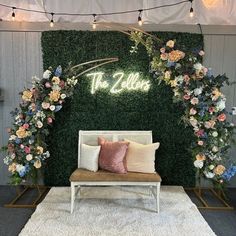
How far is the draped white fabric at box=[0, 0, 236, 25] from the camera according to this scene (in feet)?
13.9

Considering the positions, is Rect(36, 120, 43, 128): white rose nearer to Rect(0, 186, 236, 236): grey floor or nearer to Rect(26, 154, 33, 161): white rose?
Rect(26, 154, 33, 161): white rose

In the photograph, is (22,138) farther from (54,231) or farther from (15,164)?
(54,231)

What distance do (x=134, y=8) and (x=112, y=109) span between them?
148 cm

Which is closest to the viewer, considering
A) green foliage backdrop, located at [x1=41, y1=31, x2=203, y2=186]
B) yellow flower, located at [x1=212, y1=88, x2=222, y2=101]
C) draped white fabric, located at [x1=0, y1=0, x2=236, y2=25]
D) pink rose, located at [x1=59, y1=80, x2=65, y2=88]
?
yellow flower, located at [x1=212, y1=88, x2=222, y2=101]

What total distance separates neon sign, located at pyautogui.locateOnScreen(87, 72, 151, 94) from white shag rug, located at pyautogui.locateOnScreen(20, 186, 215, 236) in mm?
1487

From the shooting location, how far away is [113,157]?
3799 millimetres

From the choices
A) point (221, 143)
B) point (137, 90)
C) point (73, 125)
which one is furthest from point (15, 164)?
point (221, 143)

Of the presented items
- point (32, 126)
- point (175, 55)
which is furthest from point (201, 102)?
point (32, 126)

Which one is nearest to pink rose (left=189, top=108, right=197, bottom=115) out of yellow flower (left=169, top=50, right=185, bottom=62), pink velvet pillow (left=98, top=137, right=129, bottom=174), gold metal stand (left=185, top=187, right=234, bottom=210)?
yellow flower (left=169, top=50, right=185, bottom=62)

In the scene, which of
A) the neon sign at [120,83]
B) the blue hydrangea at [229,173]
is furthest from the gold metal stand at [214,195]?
the neon sign at [120,83]

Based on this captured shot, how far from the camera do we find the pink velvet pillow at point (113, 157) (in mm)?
3758

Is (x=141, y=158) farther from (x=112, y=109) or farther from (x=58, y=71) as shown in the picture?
(x=58, y=71)

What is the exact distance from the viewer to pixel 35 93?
154 inches

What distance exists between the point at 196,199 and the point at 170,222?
991 mm
